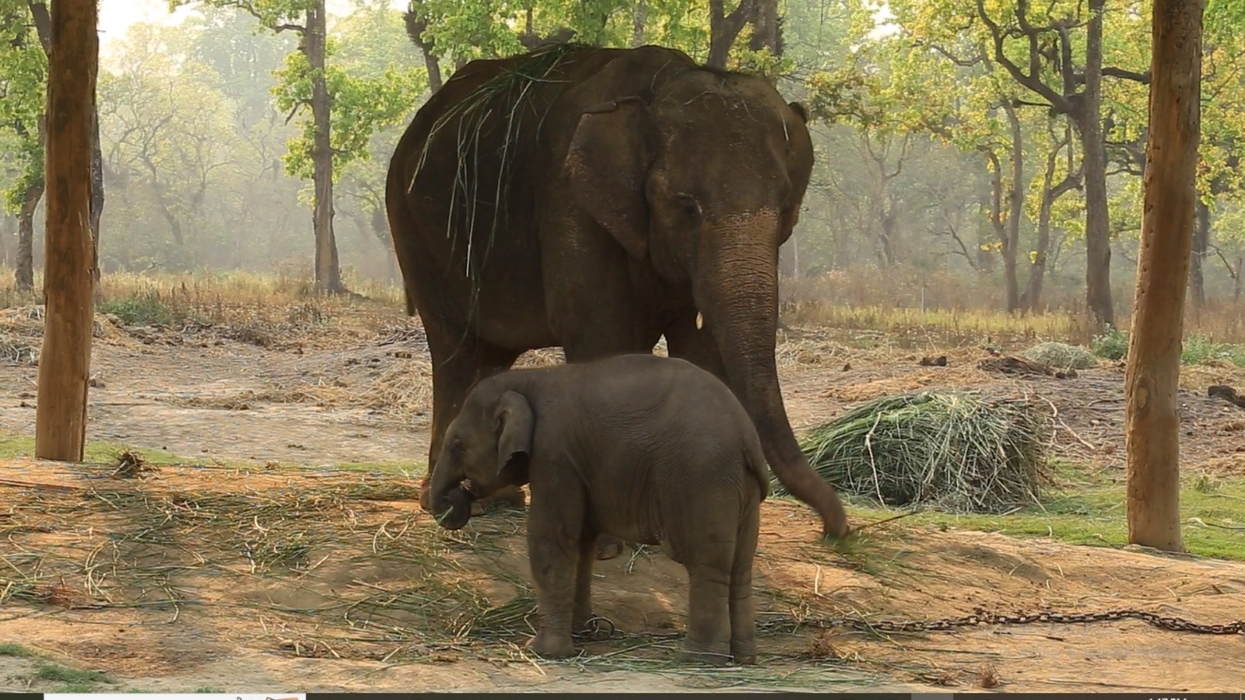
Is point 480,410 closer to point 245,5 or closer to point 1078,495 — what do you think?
point 1078,495

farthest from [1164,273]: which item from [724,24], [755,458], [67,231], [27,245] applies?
[27,245]

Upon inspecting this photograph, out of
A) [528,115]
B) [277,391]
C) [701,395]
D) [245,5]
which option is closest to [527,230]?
[528,115]

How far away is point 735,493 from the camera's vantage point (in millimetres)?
5711

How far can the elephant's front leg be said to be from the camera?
5945 millimetres

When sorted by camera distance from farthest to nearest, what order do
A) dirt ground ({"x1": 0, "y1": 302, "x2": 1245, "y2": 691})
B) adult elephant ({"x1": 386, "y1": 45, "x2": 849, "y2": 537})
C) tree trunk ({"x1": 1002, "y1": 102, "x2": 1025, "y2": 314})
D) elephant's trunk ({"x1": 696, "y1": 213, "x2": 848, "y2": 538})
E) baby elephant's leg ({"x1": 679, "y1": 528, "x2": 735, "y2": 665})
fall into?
1. tree trunk ({"x1": 1002, "y1": 102, "x2": 1025, "y2": 314})
2. adult elephant ({"x1": 386, "y1": 45, "x2": 849, "y2": 537})
3. elephant's trunk ({"x1": 696, "y1": 213, "x2": 848, "y2": 538})
4. baby elephant's leg ({"x1": 679, "y1": 528, "x2": 735, "y2": 665})
5. dirt ground ({"x1": 0, "y1": 302, "x2": 1245, "y2": 691})

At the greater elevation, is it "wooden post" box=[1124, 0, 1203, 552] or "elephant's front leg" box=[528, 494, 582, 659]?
"wooden post" box=[1124, 0, 1203, 552]

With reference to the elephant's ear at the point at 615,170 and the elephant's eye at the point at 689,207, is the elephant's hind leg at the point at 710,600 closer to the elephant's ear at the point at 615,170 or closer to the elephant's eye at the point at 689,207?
the elephant's eye at the point at 689,207

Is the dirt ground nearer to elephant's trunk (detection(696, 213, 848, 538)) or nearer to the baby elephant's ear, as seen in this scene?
the baby elephant's ear

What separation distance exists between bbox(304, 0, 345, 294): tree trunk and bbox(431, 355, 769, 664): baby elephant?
28994 millimetres

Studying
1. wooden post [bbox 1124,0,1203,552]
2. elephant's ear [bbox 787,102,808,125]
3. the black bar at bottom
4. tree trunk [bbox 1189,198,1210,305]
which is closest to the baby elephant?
the black bar at bottom

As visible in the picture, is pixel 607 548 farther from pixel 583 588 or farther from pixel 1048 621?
pixel 1048 621

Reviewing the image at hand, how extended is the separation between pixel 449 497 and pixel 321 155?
29739 mm

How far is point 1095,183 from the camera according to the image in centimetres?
2800

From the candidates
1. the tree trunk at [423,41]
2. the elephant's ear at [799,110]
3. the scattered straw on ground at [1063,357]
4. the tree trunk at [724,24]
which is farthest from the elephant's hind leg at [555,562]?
the tree trunk at [423,41]
